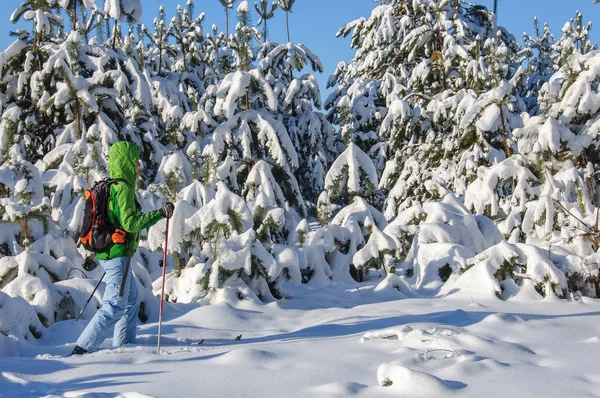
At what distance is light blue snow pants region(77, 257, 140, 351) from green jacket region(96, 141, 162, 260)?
11 cm

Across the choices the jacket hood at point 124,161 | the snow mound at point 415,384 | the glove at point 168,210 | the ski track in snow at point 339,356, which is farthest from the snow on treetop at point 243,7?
the snow mound at point 415,384

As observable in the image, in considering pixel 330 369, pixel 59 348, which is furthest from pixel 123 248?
pixel 330 369

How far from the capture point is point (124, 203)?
13.1 ft

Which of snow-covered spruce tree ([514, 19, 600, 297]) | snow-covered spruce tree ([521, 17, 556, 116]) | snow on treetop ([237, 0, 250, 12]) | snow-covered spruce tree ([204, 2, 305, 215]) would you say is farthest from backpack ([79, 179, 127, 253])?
snow-covered spruce tree ([521, 17, 556, 116])

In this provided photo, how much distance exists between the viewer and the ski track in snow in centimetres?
283

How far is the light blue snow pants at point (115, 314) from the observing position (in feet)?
12.9

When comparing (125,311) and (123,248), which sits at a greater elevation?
(123,248)

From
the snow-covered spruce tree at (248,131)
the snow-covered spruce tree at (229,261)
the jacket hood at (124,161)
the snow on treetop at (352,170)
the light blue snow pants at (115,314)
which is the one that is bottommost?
the light blue snow pants at (115,314)

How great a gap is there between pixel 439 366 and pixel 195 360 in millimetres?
1645

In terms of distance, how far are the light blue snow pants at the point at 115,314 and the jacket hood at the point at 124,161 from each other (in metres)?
0.67

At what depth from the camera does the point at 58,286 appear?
512cm

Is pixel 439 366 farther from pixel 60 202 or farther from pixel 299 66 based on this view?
pixel 299 66

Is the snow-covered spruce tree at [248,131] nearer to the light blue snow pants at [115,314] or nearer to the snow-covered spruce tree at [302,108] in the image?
the snow-covered spruce tree at [302,108]

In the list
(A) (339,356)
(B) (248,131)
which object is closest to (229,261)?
(A) (339,356)
